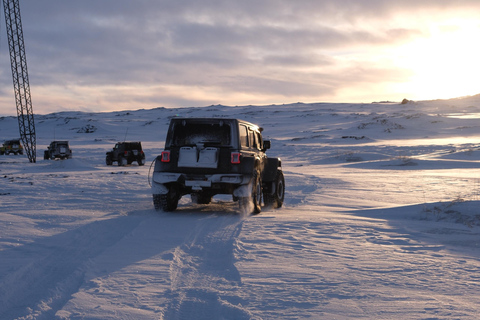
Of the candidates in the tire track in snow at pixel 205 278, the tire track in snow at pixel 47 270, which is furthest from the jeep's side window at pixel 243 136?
the tire track in snow at pixel 47 270

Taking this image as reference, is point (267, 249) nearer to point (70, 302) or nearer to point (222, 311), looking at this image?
point (222, 311)

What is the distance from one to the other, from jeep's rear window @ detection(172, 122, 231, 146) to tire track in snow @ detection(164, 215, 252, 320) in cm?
259

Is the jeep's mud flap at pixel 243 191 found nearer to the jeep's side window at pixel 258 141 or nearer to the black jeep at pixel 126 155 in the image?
the jeep's side window at pixel 258 141

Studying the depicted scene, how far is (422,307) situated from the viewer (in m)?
4.26

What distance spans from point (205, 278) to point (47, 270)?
184 centimetres

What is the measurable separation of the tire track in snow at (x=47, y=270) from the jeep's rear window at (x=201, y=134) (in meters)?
2.77

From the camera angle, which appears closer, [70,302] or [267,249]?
[70,302]

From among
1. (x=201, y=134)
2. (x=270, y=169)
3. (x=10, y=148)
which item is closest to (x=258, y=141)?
(x=270, y=169)

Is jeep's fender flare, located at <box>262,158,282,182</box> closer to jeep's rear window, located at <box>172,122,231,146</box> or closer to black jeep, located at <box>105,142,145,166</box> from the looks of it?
jeep's rear window, located at <box>172,122,231,146</box>

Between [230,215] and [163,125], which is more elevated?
[163,125]

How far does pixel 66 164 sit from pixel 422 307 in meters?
24.8

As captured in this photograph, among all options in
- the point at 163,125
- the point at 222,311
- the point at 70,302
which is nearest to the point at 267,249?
the point at 222,311

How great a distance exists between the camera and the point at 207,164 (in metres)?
9.84

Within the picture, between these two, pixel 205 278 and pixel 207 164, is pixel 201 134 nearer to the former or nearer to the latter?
pixel 207 164
